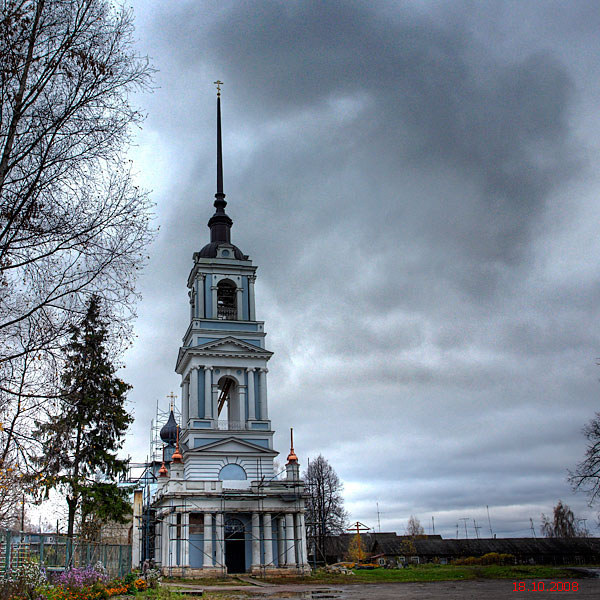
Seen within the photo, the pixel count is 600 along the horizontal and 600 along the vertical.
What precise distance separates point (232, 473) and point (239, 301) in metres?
9.89

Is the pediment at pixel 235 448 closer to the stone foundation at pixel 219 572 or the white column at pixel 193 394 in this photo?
the white column at pixel 193 394

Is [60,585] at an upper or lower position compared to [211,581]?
upper

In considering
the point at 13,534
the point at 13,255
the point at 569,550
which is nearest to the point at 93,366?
the point at 13,534

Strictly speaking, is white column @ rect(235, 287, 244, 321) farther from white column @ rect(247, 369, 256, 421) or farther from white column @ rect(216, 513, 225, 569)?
white column @ rect(216, 513, 225, 569)

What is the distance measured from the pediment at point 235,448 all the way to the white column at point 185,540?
12.3 ft

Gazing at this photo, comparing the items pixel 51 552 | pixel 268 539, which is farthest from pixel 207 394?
pixel 51 552

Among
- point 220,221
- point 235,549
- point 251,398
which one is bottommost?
point 235,549

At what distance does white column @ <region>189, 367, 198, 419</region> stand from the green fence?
8.91m

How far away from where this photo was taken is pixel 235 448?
33.4 metres

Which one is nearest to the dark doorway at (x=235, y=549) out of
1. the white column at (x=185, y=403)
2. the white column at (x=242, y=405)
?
the white column at (x=242, y=405)

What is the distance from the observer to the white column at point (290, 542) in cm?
3150

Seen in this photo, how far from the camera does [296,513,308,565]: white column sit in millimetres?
31383

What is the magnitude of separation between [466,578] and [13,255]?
91.6ft

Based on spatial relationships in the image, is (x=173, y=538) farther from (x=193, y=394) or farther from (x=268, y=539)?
(x=193, y=394)
